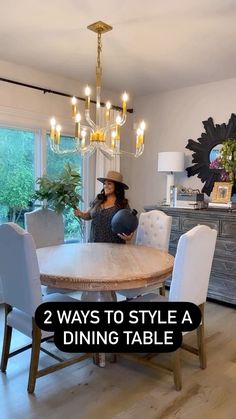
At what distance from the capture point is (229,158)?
3.77 metres

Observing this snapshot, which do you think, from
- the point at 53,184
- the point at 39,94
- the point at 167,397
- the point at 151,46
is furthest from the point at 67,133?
the point at 167,397

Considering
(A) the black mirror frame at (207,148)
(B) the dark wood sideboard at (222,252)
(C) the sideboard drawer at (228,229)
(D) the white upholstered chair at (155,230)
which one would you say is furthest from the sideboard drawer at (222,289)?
(A) the black mirror frame at (207,148)

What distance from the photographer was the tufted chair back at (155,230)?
3.13m

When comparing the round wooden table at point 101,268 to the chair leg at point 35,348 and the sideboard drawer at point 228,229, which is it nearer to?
the chair leg at point 35,348

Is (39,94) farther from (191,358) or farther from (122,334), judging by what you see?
(191,358)

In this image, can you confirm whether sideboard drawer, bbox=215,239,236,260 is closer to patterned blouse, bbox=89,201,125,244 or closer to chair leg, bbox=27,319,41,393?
patterned blouse, bbox=89,201,125,244

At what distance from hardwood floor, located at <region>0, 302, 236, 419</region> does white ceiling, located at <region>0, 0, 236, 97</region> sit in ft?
8.19

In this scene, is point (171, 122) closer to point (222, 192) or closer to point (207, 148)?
point (207, 148)

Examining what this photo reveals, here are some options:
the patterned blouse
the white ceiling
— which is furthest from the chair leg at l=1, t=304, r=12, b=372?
the white ceiling

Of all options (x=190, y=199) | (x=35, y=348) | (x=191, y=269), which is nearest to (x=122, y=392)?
(x=35, y=348)

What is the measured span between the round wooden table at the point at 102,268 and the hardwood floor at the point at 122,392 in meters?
0.56

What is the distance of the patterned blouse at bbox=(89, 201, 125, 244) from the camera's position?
10.5 feet

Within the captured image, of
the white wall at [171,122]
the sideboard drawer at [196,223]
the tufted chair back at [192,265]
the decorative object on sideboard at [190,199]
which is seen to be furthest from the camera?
the white wall at [171,122]

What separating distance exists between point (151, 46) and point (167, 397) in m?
2.75
